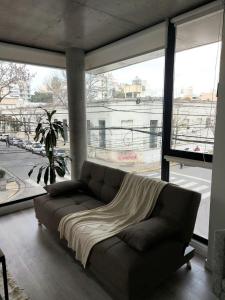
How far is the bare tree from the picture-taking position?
10.3 ft

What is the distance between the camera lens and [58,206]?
245 centimetres

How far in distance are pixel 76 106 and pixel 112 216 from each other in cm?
200

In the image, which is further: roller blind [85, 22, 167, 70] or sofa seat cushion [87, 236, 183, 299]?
roller blind [85, 22, 167, 70]

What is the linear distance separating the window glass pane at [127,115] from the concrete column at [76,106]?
0.26 m

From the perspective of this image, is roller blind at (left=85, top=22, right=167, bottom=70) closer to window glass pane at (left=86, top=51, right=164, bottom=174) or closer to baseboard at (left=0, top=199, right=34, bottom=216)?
window glass pane at (left=86, top=51, right=164, bottom=174)

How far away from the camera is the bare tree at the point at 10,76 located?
124 inches

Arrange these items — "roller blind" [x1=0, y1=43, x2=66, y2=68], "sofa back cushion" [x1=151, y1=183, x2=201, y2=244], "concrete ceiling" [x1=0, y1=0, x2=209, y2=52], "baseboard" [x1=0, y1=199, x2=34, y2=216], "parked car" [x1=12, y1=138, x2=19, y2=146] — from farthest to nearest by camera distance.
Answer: "parked car" [x1=12, y1=138, x2=19, y2=146]
"baseboard" [x1=0, y1=199, x2=34, y2=216]
"roller blind" [x1=0, y1=43, x2=66, y2=68]
"concrete ceiling" [x1=0, y1=0, x2=209, y2=52]
"sofa back cushion" [x1=151, y1=183, x2=201, y2=244]

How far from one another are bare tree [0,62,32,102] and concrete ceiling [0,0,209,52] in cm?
34

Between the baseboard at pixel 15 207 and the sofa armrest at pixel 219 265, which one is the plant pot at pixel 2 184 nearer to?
the baseboard at pixel 15 207

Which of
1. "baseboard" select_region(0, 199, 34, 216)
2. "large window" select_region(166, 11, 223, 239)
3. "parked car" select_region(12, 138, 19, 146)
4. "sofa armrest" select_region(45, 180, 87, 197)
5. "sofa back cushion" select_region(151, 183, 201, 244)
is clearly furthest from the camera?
"parked car" select_region(12, 138, 19, 146)

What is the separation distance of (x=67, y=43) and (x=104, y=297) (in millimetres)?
3246

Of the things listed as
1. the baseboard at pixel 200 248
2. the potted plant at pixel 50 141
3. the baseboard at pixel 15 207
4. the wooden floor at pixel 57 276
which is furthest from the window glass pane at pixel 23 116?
the baseboard at pixel 200 248

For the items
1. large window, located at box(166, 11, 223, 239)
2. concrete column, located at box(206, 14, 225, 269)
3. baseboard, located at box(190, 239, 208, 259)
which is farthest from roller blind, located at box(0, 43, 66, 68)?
baseboard, located at box(190, 239, 208, 259)

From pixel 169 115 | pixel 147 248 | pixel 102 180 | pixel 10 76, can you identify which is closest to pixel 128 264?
pixel 147 248
